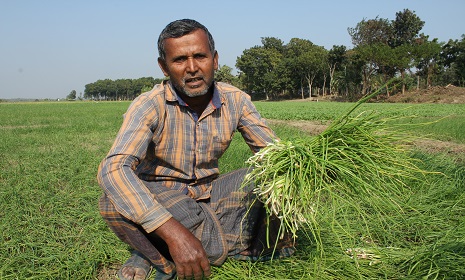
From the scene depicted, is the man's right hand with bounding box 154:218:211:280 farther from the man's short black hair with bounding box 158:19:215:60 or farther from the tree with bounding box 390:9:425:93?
the tree with bounding box 390:9:425:93

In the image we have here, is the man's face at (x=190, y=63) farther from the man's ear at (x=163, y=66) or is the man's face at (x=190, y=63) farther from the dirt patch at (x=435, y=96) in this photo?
the dirt patch at (x=435, y=96)

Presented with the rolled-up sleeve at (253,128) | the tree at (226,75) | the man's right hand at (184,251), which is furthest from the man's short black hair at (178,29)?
the tree at (226,75)

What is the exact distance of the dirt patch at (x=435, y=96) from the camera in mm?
26453

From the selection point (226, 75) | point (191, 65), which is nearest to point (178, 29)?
point (191, 65)

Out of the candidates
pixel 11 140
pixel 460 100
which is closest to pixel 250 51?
pixel 460 100

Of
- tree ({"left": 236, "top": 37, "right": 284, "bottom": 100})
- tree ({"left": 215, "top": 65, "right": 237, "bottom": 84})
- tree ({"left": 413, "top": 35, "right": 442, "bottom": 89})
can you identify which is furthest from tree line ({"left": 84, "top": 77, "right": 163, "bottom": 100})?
tree ({"left": 413, "top": 35, "right": 442, "bottom": 89})

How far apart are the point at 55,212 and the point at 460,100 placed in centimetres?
2902

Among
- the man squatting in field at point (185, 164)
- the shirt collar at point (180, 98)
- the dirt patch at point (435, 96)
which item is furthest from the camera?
the dirt patch at point (435, 96)

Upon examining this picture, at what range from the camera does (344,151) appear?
147 centimetres

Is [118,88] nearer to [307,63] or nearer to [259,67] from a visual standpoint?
[259,67]

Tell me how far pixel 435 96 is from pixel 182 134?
30420 mm

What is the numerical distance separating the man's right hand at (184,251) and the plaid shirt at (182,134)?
1.08 feet

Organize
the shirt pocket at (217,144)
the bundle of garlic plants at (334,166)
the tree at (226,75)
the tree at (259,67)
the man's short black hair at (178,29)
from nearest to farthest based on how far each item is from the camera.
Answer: the bundle of garlic plants at (334,166)
the man's short black hair at (178,29)
the shirt pocket at (217,144)
the tree at (259,67)
the tree at (226,75)

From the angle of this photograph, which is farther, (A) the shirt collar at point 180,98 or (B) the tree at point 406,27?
(B) the tree at point 406,27
